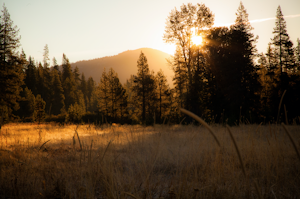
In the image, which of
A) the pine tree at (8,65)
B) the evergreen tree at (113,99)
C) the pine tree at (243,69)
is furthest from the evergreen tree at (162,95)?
the pine tree at (8,65)

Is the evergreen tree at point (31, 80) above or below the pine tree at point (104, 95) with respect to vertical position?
above

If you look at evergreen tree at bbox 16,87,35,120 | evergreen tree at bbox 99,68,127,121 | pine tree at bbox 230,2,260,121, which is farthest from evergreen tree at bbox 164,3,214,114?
evergreen tree at bbox 16,87,35,120

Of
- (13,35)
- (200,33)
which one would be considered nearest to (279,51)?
(200,33)

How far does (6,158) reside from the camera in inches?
153

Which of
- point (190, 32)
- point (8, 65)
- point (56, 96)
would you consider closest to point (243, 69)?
point (190, 32)

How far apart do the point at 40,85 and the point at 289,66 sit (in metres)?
55.9

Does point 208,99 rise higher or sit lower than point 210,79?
lower

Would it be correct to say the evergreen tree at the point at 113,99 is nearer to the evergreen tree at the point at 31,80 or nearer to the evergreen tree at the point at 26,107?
the evergreen tree at the point at 26,107

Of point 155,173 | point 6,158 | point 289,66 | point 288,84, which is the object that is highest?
point 289,66

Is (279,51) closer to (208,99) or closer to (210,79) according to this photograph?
(210,79)

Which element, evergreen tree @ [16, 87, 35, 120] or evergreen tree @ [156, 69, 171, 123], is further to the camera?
evergreen tree @ [16, 87, 35, 120]

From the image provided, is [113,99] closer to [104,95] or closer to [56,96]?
[104,95]

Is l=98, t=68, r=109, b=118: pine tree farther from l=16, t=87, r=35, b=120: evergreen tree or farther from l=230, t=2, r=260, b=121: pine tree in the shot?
l=230, t=2, r=260, b=121: pine tree

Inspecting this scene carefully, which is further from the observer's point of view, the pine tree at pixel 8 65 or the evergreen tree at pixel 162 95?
the evergreen tree at pixel 162 95
